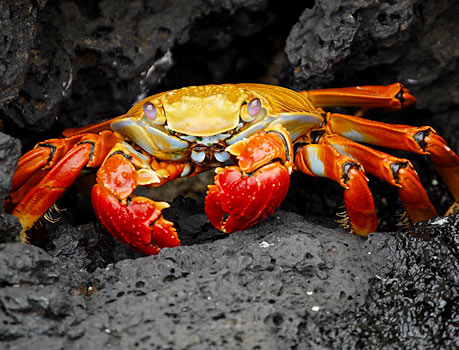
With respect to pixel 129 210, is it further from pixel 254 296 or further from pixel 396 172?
pixel 396 172

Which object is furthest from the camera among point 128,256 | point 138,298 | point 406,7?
point 406,7

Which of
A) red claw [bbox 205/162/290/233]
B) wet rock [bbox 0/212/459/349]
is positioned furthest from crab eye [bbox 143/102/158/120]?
wet rock [bbox 0/212/459/349]

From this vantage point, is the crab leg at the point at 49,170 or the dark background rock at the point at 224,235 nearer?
the dark background rock at the point at 224,235

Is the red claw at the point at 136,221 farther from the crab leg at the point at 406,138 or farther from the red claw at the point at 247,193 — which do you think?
the crab leg at the point at 406,138

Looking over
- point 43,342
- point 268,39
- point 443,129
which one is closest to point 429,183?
point 443,129

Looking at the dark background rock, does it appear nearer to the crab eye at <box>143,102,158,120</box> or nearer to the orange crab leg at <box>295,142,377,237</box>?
the orange crab leg at <box>295,142,377,237</box>

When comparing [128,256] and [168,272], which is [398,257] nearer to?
[168,272]

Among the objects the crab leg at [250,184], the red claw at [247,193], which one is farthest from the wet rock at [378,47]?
the red claw at [247,193]
